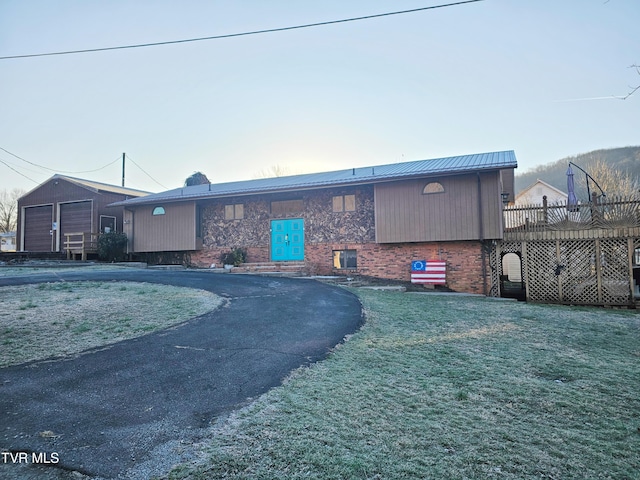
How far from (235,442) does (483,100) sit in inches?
579

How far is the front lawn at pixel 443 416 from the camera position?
2.35 m

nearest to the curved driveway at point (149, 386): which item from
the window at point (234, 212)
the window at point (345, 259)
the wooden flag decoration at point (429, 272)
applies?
the wooden flag decoration at point (429, 272)

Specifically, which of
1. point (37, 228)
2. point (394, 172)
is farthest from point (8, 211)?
point (394, 172)

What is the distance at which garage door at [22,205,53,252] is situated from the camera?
23609 mm

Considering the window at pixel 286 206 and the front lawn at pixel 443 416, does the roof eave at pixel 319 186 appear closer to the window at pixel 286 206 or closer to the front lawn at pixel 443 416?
the window at pixel 286 206

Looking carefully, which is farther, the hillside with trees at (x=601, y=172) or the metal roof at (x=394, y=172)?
the hillside with trees at (x=601, y=172)

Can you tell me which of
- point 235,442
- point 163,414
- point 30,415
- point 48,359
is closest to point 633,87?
point 235,442

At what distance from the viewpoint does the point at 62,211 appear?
75.7 ft

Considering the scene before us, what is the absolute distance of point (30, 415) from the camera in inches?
119

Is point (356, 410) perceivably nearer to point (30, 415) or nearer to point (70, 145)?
point (30, 415)

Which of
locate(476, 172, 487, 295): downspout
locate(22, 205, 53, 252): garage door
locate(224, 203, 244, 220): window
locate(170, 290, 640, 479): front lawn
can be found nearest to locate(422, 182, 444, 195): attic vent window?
locate(476, 172, 487, 295): downspout

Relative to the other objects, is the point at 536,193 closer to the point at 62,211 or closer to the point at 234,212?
the point at 234,212

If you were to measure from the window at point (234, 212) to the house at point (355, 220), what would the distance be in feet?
0.15

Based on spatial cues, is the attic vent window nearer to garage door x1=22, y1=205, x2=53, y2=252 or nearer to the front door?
the front door
